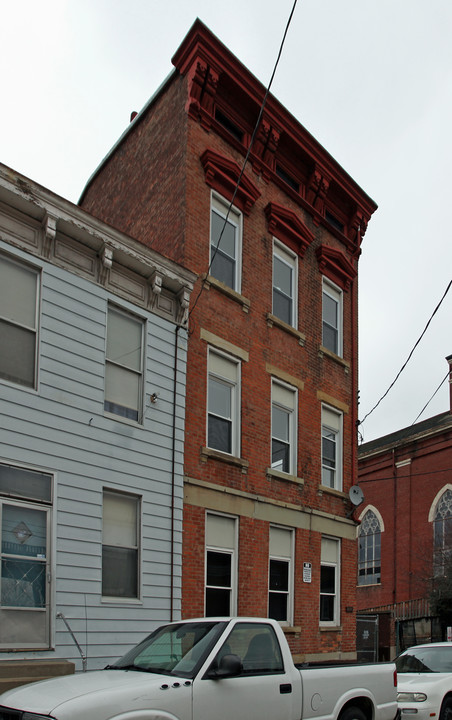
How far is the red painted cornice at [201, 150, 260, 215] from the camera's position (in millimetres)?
16422

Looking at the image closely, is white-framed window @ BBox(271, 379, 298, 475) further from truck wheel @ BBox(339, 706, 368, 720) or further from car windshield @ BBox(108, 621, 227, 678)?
car windshield @ BBox(108, 621, 227, 678)

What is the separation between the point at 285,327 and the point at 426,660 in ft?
25.1

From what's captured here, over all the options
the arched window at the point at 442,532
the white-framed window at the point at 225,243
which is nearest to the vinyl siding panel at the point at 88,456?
the white-framed window at the point at 225,243

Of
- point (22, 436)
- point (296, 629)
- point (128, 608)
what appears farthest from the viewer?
point (296, 629)

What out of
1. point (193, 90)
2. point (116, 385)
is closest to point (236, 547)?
point (116, 385)

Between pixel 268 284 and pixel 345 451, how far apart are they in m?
5.07

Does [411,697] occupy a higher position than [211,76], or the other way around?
[211,76]

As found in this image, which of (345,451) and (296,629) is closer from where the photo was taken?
(296,629)

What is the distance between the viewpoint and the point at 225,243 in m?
16.9

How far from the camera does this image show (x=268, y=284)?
58.5 feet

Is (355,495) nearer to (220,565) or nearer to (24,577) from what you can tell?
(220,565)

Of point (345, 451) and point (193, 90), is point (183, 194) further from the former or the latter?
point (345, 451)

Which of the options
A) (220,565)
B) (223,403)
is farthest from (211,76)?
(220,565)

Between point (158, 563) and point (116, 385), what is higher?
point (116, 385)
